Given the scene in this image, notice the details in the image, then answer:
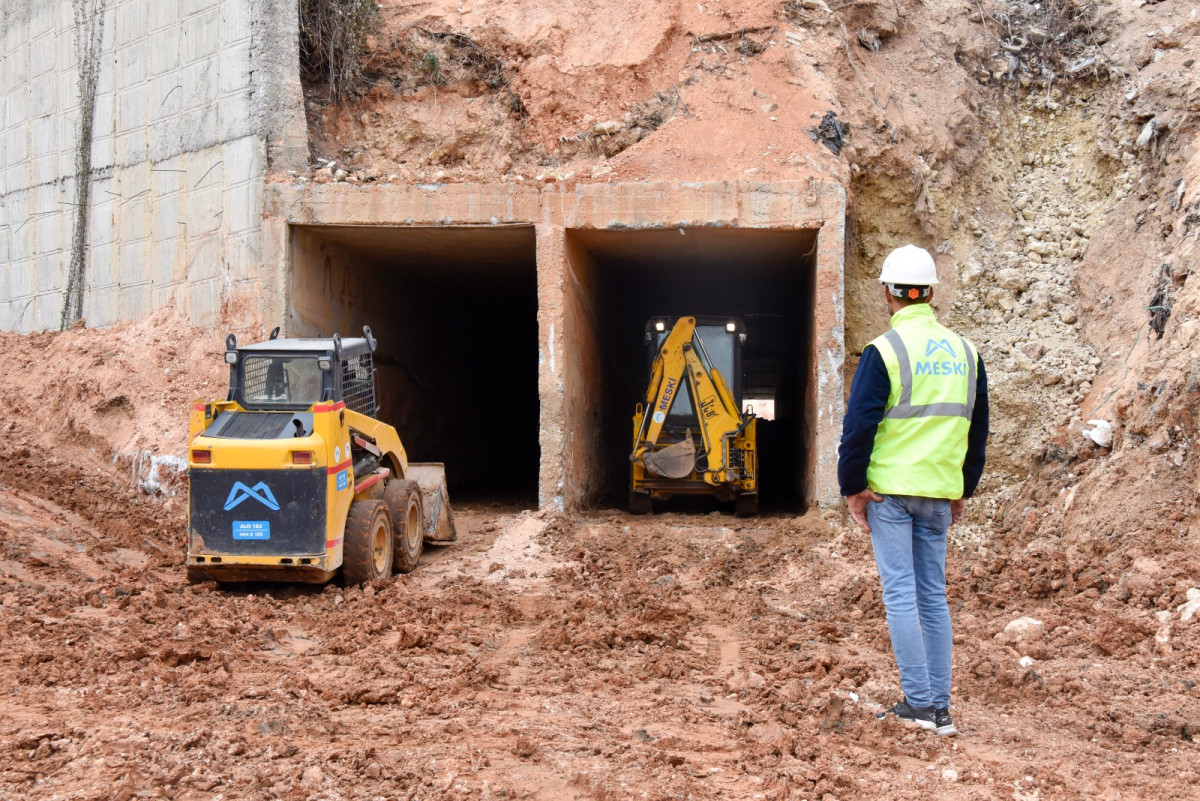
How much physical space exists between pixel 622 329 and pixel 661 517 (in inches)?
184

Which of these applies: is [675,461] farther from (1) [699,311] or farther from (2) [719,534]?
(1) [699,311]

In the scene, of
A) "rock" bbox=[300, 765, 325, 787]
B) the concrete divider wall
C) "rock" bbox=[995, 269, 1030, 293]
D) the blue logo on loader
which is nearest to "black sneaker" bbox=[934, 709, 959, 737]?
"rock" bbox=[300, 765, 325, 787]

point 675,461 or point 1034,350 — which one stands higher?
point 1034,350

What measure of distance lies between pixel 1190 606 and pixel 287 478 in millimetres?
5954

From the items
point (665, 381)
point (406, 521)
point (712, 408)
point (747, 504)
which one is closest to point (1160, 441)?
point (712, 408)

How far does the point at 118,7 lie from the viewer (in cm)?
1238

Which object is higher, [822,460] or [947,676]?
[822,460]

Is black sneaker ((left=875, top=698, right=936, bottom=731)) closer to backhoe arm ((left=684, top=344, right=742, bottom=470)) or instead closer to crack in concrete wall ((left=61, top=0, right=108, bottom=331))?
backhoe arm ((left=684, top=344, right=742, bottom=470))

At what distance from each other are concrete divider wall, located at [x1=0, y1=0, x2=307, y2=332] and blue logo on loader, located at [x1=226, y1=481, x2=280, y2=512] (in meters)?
4.34

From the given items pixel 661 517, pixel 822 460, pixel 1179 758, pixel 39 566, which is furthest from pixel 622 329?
pixel 1179 758

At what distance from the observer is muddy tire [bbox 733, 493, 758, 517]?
12516 mm

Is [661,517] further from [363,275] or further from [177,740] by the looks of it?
[177,740]

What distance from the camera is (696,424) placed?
1250cm

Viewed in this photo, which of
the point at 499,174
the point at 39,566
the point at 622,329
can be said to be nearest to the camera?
the point at 39,566
